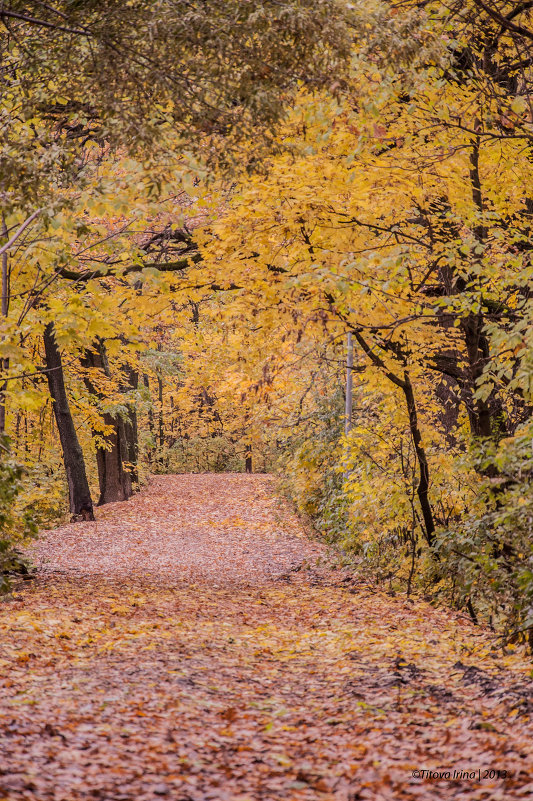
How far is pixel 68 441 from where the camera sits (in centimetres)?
1680

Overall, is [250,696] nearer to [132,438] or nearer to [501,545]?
[501,545]

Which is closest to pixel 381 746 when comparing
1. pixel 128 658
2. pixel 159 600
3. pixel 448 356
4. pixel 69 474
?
pixel 128 658

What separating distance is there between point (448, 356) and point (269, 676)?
5.87 metres

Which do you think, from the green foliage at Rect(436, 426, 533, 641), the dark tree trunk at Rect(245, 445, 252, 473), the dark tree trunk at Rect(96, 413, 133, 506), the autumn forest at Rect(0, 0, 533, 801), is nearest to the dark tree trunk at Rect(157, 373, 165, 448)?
the dark tree trunk at Rect(245, 445, 252, 473)

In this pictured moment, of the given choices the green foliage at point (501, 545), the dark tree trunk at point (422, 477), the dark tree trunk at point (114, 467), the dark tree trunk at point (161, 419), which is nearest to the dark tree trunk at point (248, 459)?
the dark tree trunk at point (161, 419)

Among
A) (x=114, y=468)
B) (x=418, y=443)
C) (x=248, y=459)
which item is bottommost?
(x=248, y=459)

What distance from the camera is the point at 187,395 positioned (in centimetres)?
3678

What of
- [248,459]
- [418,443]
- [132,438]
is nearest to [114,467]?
[132,438]

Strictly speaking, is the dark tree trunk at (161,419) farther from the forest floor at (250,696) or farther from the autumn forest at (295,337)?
the forest floor at (250,696)

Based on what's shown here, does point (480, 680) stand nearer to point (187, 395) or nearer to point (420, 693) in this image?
point (420, 693)

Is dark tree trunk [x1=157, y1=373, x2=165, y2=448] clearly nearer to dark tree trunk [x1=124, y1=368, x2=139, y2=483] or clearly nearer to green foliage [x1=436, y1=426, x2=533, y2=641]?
dark tree trunk [x1=124, y1=368, x2=139, y2=483]

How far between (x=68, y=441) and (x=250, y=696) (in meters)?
12.7

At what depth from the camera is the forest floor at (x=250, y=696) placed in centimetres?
349

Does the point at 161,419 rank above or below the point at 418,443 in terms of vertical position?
above
